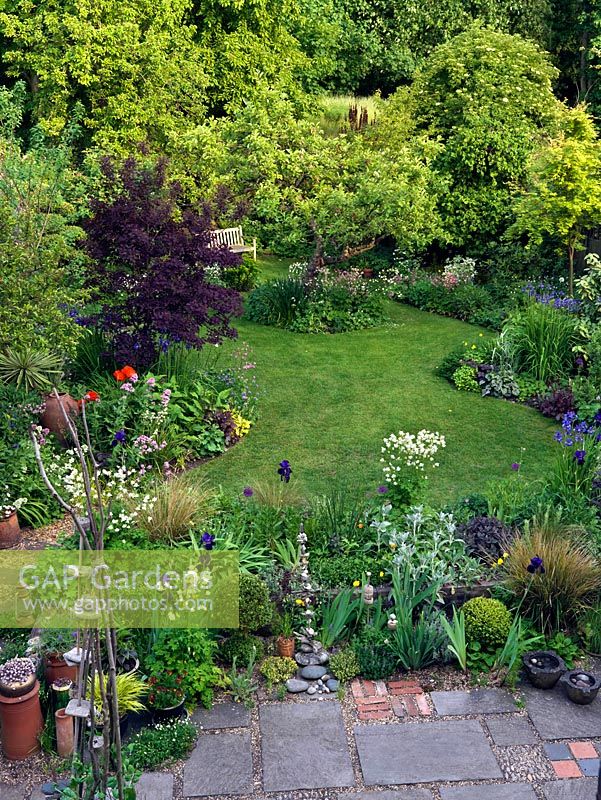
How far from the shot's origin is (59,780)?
483 cm

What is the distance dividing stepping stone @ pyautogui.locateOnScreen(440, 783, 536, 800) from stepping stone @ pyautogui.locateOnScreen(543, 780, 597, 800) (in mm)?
98

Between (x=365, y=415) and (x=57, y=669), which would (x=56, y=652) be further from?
(x=365, y=415)

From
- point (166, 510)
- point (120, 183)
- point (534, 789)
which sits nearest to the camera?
point (534, 789)

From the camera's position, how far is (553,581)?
600 centimetres

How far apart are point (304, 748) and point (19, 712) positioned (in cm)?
162

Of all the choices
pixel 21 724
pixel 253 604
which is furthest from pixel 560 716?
pixel 21 724

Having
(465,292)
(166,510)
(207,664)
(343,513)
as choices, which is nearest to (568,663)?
(343,513)

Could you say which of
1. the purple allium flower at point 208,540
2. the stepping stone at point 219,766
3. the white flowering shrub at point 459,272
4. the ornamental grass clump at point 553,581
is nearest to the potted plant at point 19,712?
the stepping stone at point 219,766

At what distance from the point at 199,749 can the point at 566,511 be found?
132 inches

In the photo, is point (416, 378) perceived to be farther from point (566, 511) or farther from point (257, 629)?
point (257, 629)

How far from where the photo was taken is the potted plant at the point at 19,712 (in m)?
4.94

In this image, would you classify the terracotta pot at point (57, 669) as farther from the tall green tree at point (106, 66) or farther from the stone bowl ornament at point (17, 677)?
the tall green tree at point (106, 66)

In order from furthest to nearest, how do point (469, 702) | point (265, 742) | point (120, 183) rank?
point (120, 183) < point (469, 702) < point (265, 742)

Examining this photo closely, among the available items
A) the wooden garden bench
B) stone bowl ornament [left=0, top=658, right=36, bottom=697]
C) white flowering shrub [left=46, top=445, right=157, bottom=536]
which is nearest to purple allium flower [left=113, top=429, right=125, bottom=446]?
white flowering shrub [left=46, top=445, right=157, bottom=536]
